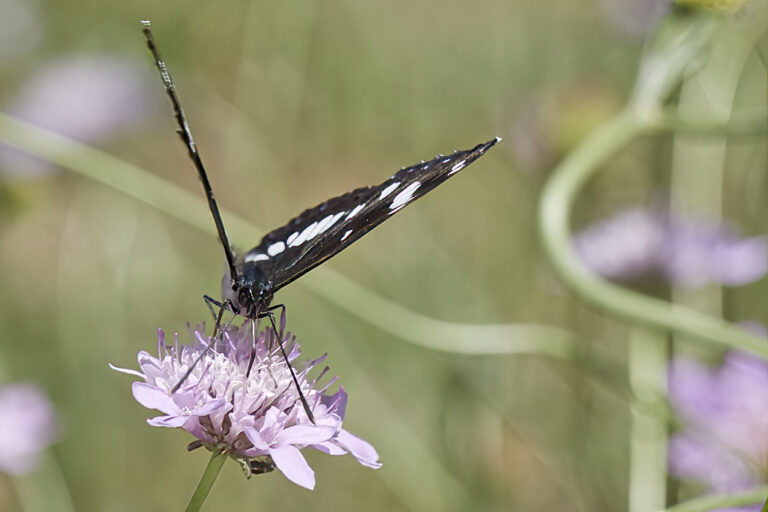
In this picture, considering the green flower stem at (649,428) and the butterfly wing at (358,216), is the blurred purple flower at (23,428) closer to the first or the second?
the butterfly wing at (358,216)

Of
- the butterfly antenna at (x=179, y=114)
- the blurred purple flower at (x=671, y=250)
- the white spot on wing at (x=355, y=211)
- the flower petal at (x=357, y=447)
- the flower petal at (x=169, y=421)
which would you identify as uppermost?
the butterfly antenna at (x=179, y=114)

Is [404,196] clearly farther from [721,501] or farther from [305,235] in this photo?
[721,501]

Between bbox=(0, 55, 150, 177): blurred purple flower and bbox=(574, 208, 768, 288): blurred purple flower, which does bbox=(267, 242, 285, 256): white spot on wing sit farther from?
bbox=(0, 55, 150, 177): blurred purple flower

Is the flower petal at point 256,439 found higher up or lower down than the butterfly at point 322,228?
lower down

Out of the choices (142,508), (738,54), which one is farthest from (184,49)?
(738,54)

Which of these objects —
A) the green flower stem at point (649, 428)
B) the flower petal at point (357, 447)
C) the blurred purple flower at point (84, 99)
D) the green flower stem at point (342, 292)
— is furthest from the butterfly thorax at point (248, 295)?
the blurred purple flower at point (84, 99)

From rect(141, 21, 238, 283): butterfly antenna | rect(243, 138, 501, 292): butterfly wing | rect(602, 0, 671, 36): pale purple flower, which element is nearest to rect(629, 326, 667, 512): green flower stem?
rect(243, 138, 501, 292): butterfly wing
